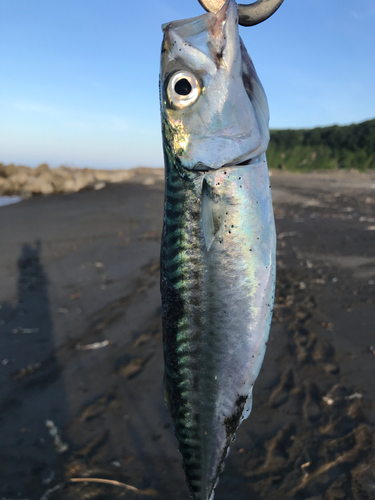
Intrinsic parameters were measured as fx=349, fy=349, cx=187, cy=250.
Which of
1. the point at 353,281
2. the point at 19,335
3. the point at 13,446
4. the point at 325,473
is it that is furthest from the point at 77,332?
the point at 353,281

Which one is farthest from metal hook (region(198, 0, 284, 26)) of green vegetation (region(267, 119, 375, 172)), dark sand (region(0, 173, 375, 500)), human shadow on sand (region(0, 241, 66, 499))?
green vegetation (region(267, 119, 375, 172))

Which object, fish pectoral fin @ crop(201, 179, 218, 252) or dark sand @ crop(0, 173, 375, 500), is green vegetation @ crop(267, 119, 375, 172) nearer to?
dark sand @ crop(0, 173, 375, 500)

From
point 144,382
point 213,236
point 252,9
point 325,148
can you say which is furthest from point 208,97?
point 325,148

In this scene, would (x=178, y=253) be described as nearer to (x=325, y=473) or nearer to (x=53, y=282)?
(x=325, y=473)

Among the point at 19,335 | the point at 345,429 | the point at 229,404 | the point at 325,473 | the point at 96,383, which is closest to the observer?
the point at 229,404

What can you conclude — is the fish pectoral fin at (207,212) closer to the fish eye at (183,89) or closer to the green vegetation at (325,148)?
the fish eye at (183,89)

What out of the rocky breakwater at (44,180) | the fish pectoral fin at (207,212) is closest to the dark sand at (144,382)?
the fish pectoral fin at (207,212)

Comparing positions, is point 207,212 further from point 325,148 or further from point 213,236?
point 325,148
